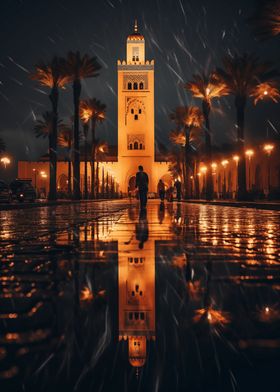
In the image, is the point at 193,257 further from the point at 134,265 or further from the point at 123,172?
the point at 123,172

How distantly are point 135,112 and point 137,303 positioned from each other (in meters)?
104

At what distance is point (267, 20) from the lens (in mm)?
21141

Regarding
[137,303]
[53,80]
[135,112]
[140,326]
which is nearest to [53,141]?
[53,80]

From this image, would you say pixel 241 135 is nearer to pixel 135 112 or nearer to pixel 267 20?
pixel 267 20

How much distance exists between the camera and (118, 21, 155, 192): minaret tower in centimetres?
10394

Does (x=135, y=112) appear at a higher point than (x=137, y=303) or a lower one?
higher

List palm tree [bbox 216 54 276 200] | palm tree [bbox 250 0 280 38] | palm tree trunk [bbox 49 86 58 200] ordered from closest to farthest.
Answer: palm tree [bbox 250 0 280 38] → palm tree [bbox 216 54 276 200] → palm tree trunk [bbox 49 86 58 200]

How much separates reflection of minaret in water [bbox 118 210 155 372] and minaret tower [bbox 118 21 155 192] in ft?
329

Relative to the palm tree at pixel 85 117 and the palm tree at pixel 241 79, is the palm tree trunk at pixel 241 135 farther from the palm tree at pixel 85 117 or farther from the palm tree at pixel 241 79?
the palm tree at pixel 85 117

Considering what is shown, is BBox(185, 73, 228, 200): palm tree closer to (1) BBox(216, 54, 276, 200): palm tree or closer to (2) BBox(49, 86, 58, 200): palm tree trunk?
(1) BBox(216, 54, 276, 200): palm tree

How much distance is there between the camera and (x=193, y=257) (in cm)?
485

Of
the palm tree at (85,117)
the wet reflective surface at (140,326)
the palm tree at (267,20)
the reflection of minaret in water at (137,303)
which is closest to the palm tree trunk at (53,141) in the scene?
the palm tree at (267,20)

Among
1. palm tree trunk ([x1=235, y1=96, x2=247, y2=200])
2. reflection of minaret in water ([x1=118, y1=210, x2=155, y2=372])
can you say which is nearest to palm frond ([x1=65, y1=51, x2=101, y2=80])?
palm tree trunk ([x1=235, y1=96, x2=247, y2=200])

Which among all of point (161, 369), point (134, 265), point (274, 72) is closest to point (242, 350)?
point (161, 369)
